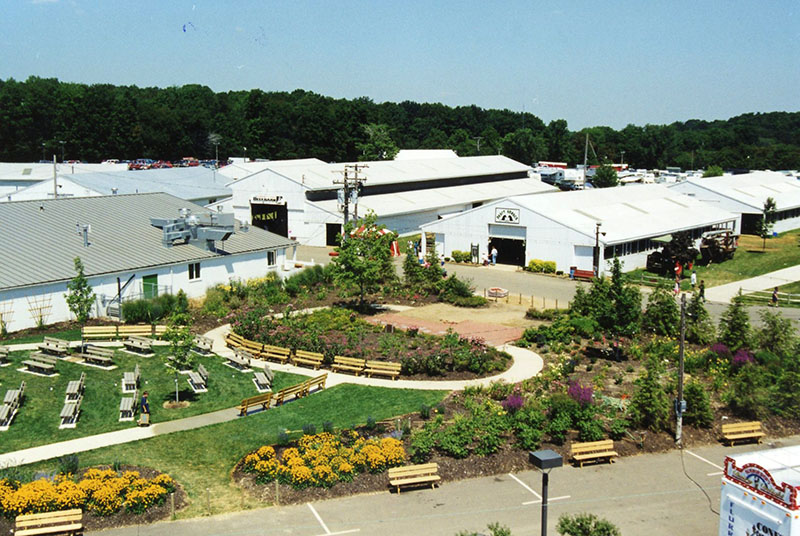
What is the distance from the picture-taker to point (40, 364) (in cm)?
2792

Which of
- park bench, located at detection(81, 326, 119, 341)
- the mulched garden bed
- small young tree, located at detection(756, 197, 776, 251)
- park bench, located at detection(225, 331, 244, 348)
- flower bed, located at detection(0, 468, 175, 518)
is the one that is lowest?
the mulched garden bed

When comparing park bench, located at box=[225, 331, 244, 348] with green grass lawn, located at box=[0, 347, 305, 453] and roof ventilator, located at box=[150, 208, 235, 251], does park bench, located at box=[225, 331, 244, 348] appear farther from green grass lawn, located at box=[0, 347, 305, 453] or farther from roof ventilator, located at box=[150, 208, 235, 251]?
roof ventilator, located at box=[150, 208, 235, 251]

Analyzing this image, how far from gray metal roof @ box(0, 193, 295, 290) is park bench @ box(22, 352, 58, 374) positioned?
648 cm

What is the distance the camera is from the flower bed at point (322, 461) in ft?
66.6

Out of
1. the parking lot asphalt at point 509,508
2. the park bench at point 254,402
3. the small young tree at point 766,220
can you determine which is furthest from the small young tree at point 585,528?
A: the small young tree at point 766,220

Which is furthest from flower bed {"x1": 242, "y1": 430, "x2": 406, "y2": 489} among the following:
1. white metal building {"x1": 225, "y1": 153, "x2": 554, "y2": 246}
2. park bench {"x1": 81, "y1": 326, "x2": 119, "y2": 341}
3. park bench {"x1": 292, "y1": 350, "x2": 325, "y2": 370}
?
white metal building {"x1": 225, "y1": 153, "x2": 554, "y2": 246}

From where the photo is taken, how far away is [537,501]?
19.8 meters

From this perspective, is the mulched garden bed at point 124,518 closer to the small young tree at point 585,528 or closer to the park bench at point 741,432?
the small young tree at point 585,528

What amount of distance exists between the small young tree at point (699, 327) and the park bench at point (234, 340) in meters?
19.5

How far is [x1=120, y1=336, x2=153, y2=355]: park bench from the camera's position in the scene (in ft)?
103

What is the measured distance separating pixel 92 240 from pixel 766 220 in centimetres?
5680

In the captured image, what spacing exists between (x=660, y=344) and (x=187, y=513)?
71.9 feet

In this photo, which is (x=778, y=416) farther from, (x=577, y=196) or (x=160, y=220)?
(x=577, y=196)

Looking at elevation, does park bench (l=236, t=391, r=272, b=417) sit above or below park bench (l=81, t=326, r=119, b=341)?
below
